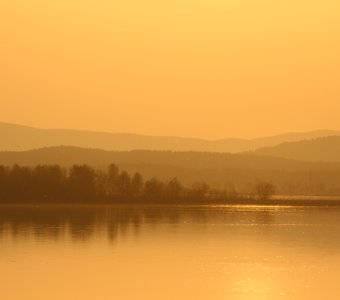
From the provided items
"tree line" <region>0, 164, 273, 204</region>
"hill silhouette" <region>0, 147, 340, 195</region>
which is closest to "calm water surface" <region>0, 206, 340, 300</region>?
"tree line" <region>0, 164, 273, 204</region>

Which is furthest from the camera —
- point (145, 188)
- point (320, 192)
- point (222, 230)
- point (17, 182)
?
point (320, 192)

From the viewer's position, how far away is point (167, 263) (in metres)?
24.5

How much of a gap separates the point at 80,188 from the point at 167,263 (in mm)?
48076

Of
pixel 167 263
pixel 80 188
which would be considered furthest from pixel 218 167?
pixel 167 263

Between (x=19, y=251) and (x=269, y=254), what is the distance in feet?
23.6

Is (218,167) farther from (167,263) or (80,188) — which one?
(167,263)

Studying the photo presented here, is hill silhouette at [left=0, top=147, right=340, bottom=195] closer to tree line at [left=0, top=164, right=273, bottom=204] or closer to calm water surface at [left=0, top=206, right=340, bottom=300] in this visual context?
tree line at [left=0, top=164, right=273, bottom=204]

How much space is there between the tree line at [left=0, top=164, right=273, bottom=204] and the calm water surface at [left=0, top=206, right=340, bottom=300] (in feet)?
99.0

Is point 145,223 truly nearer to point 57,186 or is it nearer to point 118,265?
point 118,265

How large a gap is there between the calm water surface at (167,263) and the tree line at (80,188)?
99.0 feet

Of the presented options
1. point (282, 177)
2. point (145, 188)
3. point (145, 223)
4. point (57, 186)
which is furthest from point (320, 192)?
point (145, 223)

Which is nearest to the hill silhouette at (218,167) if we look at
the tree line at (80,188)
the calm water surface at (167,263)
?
the tree line at (80,188)

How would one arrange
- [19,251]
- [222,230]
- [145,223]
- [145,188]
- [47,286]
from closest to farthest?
1. [47,286]
2. [19,251]
3. [222,230]
4. [145,223]
5. [145,188]

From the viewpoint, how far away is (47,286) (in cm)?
1995
